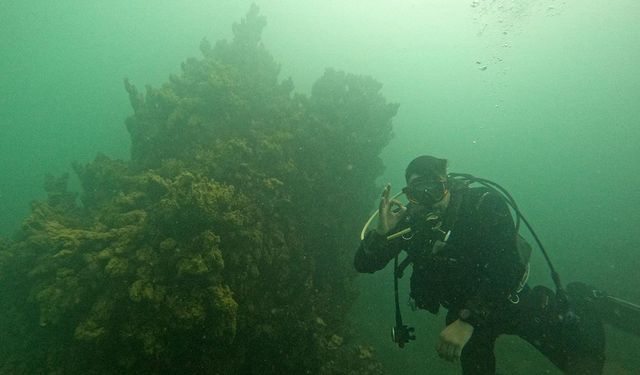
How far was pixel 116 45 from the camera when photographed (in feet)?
257

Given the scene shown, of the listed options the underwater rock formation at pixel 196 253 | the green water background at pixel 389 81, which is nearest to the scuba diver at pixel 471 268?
the underwater rock formation at pixel 196 253

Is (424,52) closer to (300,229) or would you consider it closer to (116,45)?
(116,45)

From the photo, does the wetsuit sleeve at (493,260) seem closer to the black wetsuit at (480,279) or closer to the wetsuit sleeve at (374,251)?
→ the black wetsuit at (480,279)

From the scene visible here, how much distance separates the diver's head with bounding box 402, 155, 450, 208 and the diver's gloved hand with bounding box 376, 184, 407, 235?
0.61 ft

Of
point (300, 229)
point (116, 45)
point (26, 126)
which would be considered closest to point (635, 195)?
point (300, 229)

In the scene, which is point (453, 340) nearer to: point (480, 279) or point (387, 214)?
point (480, 279)

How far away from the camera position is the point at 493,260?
3.39 m

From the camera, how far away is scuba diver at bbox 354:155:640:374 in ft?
11.0

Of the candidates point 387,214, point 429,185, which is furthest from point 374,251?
point 429,185

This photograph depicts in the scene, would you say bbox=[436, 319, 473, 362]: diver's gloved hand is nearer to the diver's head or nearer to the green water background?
the diver's head

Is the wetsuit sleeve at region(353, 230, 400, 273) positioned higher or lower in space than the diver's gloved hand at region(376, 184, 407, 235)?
lower

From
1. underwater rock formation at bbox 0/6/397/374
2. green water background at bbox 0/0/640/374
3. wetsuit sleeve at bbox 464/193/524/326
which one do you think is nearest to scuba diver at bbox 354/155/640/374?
wetsuit sleeve at bbox 464/193/524/326

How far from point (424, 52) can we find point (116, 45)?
7376 centimetres

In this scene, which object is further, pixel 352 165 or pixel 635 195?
pixel 635 195
